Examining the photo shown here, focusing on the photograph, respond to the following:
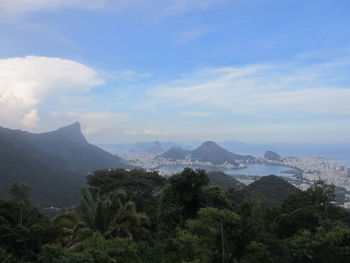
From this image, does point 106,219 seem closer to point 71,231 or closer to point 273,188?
point 71,231

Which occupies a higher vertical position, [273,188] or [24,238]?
[24,238]

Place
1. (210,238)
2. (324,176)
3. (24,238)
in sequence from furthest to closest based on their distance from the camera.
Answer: (324,176)
(24,238)
(210,238)

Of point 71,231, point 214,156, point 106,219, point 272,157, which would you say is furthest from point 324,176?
point 71,231

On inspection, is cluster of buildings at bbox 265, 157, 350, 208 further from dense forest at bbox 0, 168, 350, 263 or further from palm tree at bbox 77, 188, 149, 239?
palm tree at bbox 77, 188, 149, 239

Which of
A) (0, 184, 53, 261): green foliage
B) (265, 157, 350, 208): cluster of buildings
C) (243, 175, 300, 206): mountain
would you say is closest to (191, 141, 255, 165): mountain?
(265, 157, 350, 208): cluster of buildings

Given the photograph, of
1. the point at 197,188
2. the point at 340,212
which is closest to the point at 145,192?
the point at 197,188

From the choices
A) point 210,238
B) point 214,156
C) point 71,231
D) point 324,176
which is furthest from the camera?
point 214,156

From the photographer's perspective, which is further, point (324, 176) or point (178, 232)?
point (324, 176)

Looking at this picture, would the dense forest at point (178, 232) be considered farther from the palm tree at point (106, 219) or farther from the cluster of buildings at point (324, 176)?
the cluster of buildings at point (324, 176)
